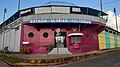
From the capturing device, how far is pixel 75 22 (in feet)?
79.3

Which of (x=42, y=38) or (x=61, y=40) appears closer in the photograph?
(x=42, y=38)

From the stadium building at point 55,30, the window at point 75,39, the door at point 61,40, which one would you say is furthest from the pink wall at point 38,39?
the window at point 75,39

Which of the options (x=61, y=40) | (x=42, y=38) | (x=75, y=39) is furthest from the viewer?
(x=61, y=40)

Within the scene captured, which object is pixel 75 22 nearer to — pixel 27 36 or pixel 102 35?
pixel 27 36

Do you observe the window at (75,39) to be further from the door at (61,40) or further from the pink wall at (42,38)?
the door at (61,40)

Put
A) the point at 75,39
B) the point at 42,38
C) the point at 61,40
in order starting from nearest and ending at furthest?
the point at 75,39
the point at 42,38
the point at 61,40

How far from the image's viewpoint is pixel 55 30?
2498cm

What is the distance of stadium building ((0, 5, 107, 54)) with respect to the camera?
2400 centimetres

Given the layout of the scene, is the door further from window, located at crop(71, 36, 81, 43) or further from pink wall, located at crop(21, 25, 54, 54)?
window, located at crop(71, 36, 81, 43)

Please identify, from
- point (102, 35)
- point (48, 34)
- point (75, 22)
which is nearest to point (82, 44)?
point (75, 22)

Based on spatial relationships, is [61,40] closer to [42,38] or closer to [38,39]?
[42,38]

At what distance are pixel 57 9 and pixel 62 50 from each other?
6397 mm

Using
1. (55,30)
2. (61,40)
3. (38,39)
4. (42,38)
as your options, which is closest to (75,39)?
(61,40)

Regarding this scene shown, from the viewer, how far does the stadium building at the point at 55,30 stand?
24000 millimetres
